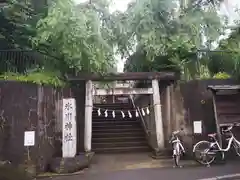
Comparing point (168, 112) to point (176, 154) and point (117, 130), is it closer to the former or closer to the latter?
point (176, 154)

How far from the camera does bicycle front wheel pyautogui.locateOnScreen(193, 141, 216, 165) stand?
10.6m

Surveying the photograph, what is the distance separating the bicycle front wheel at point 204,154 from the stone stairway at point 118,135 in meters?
3.31

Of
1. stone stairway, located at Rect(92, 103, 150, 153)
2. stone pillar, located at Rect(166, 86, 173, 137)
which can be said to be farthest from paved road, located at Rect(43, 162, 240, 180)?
stone stairway, located at Rect(92, 103, 150, 153)

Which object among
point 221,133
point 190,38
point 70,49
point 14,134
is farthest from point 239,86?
point 14,134

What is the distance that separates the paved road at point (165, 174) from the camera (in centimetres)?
888

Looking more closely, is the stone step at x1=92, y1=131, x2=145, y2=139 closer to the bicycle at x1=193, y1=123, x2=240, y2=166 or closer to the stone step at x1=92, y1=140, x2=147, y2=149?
the stone step at x1=92, y1=140, x2=147, y2=149

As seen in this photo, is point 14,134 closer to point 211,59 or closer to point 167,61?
point 167,61

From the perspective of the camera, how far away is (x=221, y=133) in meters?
11.5

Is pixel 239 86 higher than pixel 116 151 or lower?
higher

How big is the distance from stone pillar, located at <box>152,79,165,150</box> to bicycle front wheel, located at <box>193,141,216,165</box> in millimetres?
1592

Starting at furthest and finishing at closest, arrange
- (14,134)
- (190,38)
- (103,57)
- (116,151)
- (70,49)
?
(116,151) < (190,38) < (103,57) < (70,49) < (14,134)

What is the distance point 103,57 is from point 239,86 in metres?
5.56

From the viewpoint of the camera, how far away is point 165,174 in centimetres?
930

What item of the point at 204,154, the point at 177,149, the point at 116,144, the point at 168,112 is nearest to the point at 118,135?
the point at 116,144
